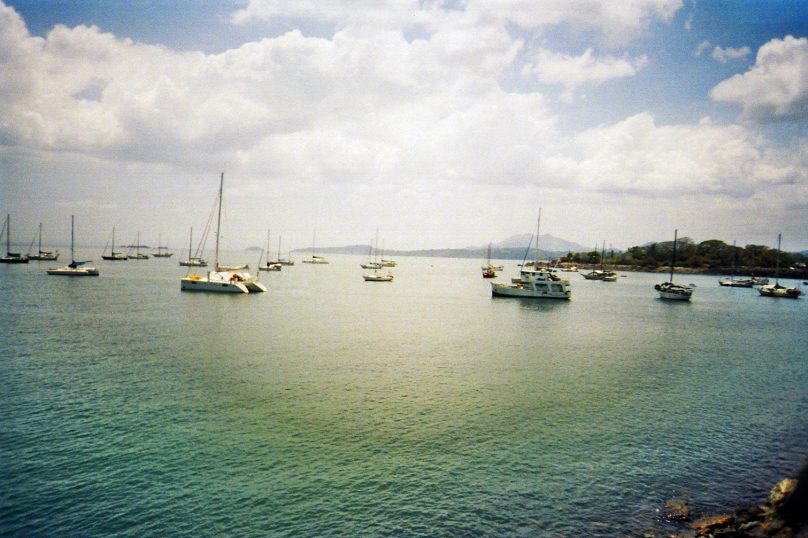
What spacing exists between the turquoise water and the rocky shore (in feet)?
2.56

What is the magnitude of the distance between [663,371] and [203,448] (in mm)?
36928

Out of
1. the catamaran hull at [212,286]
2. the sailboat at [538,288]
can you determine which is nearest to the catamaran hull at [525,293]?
the sailboat at [538,288]

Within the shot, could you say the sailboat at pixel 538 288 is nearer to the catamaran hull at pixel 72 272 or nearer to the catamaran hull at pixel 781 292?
the catamaran hull at pixel 781 292

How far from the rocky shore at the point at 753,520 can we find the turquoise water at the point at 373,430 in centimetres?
78

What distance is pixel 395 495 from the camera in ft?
61.5

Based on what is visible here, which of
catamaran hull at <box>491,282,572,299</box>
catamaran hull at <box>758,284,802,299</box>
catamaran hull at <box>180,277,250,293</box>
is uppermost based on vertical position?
catamaran hull at <box>758,284,802,299</box>

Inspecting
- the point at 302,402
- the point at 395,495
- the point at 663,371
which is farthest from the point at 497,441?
the point at 663,371

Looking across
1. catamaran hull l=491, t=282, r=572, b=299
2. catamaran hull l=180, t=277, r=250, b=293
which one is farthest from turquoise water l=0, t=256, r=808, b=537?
catamaran hull l=491, t=282, r=572, b=299

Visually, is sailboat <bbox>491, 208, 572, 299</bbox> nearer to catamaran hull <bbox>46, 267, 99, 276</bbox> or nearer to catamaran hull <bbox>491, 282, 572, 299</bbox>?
→ catamaran hull <bbox>491, 282, 572, 299</bbox>

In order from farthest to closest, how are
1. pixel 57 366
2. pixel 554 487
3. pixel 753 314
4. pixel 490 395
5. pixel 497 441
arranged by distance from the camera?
pixel 753 314 < pixel 57 366 < pixel 490 395 < pixel 497 441 < pixel 554 487

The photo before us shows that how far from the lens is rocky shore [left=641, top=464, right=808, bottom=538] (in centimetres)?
1545

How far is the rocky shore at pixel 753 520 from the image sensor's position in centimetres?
1545

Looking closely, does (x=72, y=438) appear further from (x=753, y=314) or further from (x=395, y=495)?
(x=753, y=314)

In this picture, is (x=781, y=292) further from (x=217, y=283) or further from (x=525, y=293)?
(x=217, y=283)
